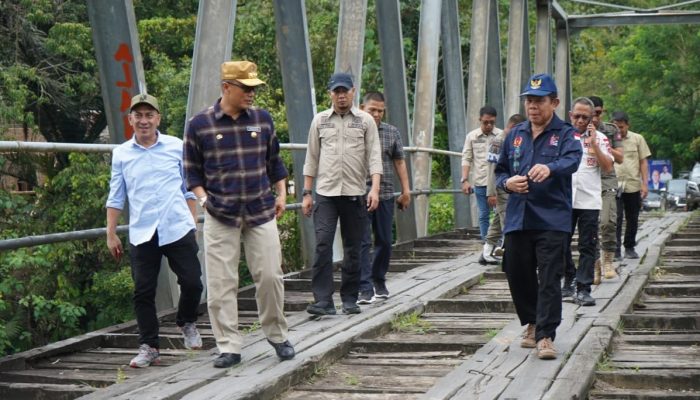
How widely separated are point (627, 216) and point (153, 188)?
6.68 meters

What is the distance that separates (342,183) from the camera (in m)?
7.42

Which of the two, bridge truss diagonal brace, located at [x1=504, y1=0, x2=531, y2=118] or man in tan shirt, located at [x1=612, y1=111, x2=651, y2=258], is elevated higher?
bridge truss diagonal brace, located at [x1=504, y1=0, x2=531, y2=118]

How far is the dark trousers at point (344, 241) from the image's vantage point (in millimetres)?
7406

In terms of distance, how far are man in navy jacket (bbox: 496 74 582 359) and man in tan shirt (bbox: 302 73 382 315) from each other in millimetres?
1568

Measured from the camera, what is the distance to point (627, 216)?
11.7 m

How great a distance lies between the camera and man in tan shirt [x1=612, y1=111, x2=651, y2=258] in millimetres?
11258

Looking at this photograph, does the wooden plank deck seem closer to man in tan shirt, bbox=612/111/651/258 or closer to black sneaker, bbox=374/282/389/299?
black sneaker, bbox=374/282/389/299

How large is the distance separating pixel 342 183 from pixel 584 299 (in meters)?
1.74

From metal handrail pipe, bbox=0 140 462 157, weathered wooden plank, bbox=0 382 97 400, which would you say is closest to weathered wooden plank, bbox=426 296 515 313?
metal handrail pipe, bbox=0 140 462 157

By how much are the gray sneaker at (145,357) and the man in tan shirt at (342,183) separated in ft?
5.19

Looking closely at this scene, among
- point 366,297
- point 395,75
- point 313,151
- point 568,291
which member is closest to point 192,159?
point 313,151

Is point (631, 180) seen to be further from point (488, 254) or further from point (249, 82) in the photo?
point (249, 82)

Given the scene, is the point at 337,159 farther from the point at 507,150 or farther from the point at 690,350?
the point at 690,350

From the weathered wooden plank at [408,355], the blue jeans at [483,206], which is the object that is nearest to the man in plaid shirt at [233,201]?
the weathered wooden plank at [408,355]
